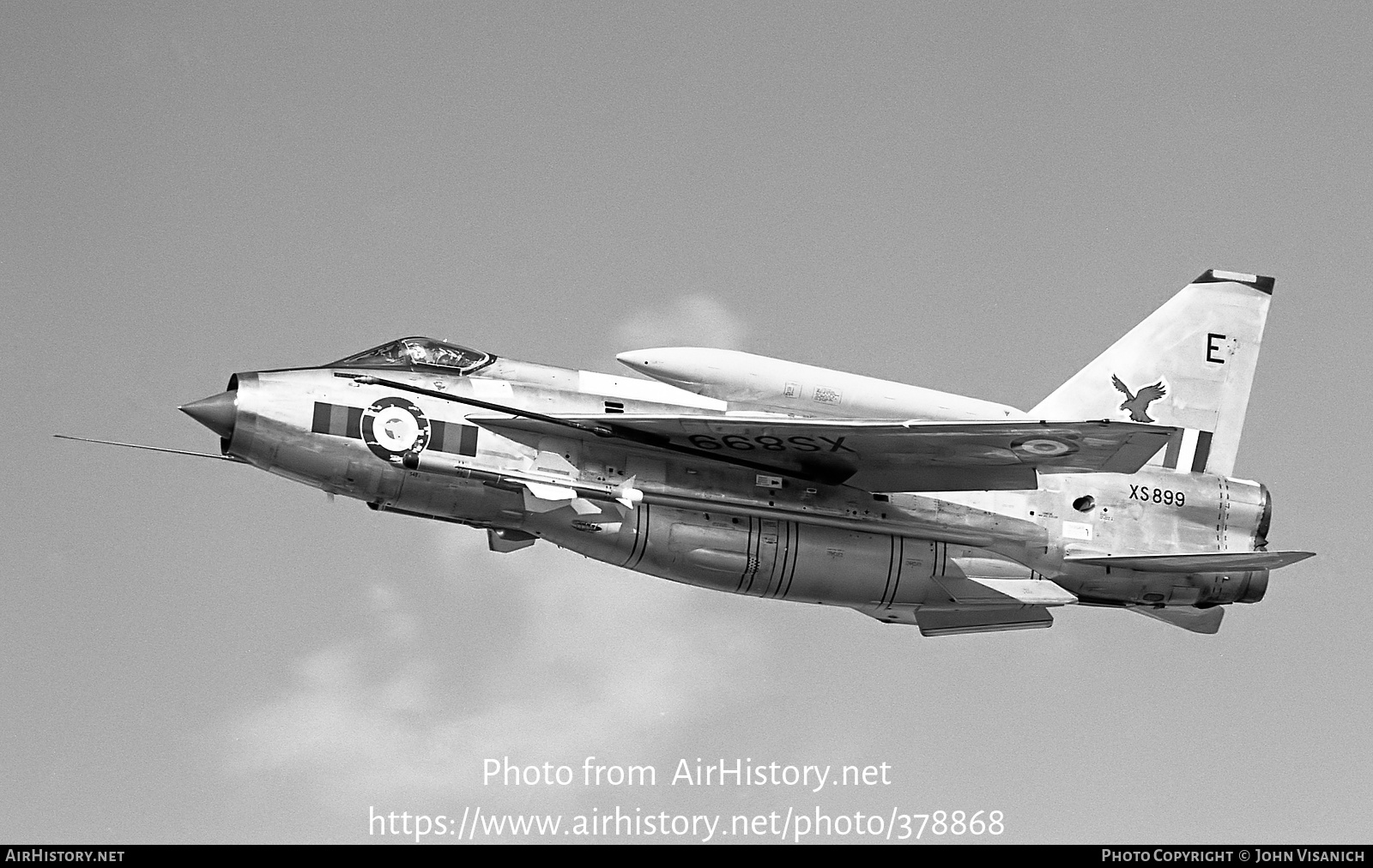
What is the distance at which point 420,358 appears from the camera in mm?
24250

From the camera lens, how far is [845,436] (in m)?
23.8

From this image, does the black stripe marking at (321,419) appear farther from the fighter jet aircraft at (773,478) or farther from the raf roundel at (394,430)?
the raf roundel at (394,430)

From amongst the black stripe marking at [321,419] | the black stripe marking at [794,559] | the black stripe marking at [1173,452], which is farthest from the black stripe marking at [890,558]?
the black stripe marking at [321,419]

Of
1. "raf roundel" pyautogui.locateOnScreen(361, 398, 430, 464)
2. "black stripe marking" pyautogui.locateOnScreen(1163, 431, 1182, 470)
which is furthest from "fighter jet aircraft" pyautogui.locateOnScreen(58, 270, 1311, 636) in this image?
"black stripe marking" pyautogui.locateOnScreen(1163, 431, 1182, 470)

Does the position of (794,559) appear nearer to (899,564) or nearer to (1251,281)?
(899,564)

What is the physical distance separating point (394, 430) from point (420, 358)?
4.16ft

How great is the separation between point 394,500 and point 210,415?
98.7 inches

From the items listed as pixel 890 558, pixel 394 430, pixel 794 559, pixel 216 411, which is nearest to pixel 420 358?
pixel 394 430

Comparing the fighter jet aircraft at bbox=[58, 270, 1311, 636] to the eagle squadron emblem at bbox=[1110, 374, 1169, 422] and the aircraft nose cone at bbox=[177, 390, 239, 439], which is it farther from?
the eagle squadron emblem at bbox=[1110, 374, 1169, 422]

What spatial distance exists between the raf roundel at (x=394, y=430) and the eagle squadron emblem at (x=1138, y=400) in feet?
36.2

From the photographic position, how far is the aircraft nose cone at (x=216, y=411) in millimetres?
23125

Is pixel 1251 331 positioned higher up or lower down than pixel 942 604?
higher up
